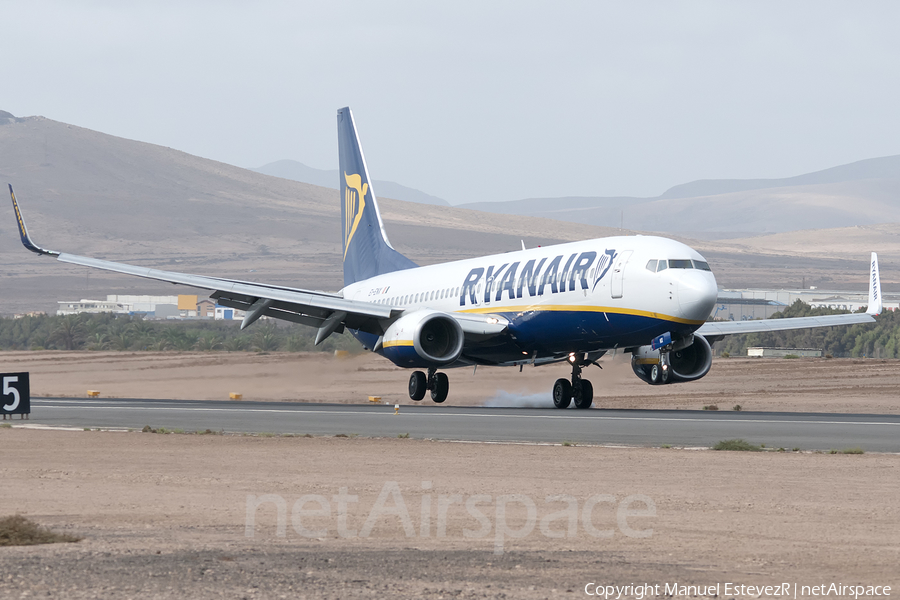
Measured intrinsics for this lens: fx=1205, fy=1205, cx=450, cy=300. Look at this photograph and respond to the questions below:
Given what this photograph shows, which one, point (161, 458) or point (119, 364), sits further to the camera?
point (119, 364)

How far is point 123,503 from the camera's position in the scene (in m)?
13.8

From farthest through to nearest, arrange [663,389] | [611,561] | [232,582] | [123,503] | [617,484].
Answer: [663,389], [617,484], [123,503], [611,561], [232,582]

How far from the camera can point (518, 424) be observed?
27.7 meters

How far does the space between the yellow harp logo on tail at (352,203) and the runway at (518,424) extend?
13.1m

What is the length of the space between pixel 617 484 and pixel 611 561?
560 cm

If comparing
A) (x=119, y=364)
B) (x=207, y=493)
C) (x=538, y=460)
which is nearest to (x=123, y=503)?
(x=207, y=493)

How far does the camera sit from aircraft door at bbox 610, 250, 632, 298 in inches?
1265

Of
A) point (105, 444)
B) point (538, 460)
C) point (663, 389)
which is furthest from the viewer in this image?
point (663, 389)

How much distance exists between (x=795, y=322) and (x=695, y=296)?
11.1 meters

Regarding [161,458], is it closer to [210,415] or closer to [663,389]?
[210,415]

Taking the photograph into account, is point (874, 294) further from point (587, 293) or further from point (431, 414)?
point (431, 414)

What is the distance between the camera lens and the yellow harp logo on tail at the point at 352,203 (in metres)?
48.1

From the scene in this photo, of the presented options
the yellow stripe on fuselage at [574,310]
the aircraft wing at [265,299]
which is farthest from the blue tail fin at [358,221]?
the yellow stripe on fuselage at [574,310]

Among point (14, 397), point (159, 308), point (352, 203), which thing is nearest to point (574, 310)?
point (14, 397)
